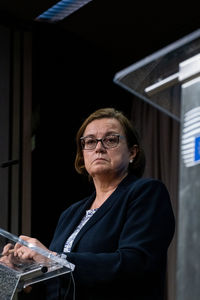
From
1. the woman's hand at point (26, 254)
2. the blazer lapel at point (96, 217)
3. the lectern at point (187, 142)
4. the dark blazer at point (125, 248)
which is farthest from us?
the blazer lapel at point (96, 217)

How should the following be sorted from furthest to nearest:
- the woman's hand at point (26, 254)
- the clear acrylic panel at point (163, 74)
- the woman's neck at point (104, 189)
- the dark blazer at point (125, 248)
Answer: the woman's neck at point (104, 189), the dark blazer at point (125, 248), the woman's hand at point (26, 254), the clear acrylic panel at point (163, 74)

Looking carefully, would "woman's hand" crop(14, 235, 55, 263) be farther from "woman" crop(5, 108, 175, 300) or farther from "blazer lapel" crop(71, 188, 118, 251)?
"blazer lapel" crop(71, 188, 118, 251)

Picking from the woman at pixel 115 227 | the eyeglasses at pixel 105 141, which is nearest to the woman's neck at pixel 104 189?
the woman at pixel 115 227

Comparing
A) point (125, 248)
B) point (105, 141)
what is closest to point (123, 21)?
point (105, 141)

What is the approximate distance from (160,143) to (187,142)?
3956mm

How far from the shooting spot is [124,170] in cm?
262

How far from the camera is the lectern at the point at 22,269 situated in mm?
1888

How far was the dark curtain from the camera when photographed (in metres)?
5.11

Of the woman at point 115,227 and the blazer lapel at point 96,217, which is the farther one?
the blazer lapel at point 96,217

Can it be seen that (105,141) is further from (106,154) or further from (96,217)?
(96,217)

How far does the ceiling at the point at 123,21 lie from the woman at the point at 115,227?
6.55ft

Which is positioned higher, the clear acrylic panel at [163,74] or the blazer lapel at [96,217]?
the clear acrylic panel at [163,74]

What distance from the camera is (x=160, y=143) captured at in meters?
5.26

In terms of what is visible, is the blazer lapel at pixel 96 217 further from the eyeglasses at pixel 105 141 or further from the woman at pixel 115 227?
the eyeglasses at pixel 105 141
